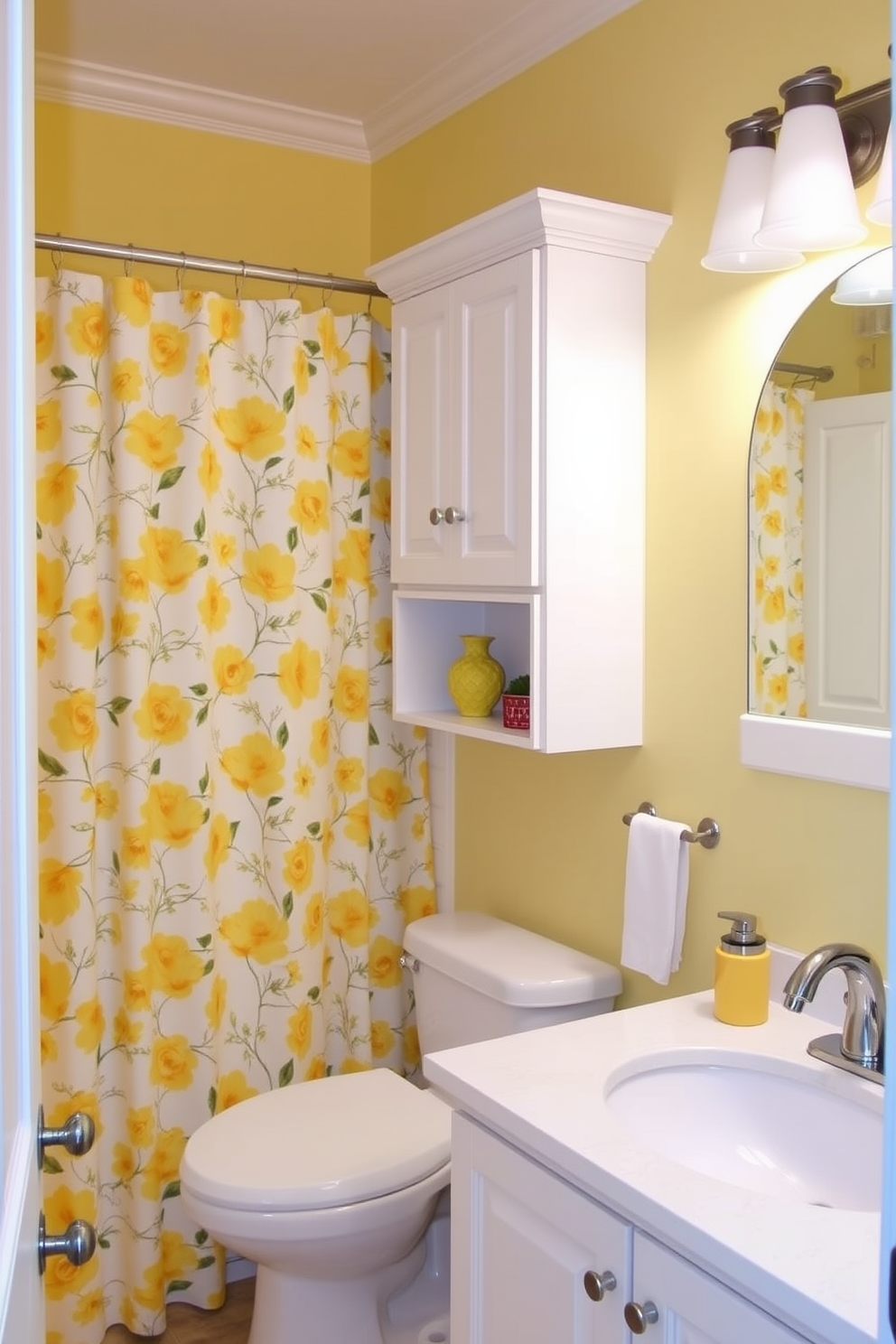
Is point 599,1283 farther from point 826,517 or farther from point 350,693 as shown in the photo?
point 350,693

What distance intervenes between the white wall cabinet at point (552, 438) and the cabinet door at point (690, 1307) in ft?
2.89

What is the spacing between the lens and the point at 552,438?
6.33 feet

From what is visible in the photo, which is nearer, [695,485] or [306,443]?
[695,485]

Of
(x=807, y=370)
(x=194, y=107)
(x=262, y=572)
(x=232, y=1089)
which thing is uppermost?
(x=194, y=107)

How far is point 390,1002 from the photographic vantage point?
2744mm

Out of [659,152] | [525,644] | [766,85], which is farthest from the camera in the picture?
[525,644]

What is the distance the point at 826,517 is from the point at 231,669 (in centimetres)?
128

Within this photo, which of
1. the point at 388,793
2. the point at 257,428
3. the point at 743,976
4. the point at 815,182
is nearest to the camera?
the point at 815,182

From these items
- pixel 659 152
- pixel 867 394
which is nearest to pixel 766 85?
pixel 659 152

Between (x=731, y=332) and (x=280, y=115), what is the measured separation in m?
1.36

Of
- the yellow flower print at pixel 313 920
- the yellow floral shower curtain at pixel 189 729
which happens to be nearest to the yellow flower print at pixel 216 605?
the yellow floral shower curtain at pixel 189 729

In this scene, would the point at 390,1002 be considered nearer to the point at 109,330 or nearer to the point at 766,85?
the point at 109,330

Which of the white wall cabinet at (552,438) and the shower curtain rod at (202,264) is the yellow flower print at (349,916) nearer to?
the white wall cabinet at (552,438)

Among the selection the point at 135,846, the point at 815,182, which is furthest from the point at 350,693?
the point at 815,182
